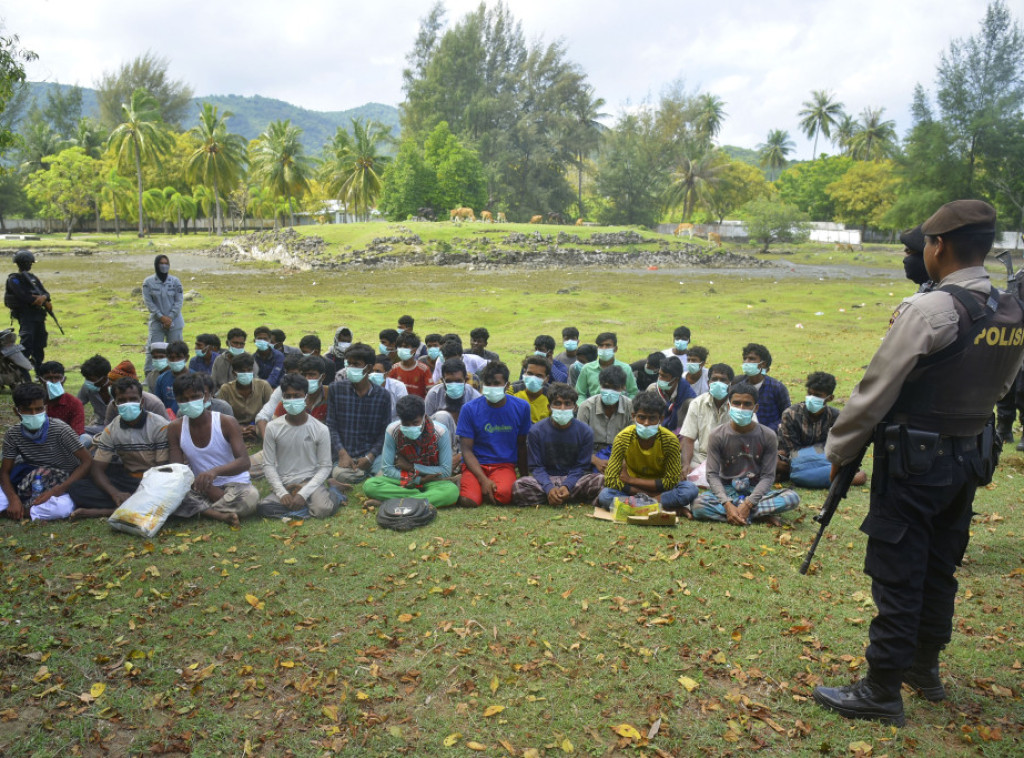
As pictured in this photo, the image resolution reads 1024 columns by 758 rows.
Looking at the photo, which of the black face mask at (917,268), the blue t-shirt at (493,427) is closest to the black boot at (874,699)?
the black face mask at (917,268)

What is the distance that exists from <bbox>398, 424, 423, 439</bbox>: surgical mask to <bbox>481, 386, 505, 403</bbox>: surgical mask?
0.81 metres

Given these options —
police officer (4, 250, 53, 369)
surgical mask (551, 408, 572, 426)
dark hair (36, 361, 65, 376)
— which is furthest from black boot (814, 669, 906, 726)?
police officer (4, 250, 53, 369)

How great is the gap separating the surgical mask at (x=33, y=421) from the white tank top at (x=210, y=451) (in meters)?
1.23

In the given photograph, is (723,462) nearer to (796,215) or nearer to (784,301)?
(784,301)

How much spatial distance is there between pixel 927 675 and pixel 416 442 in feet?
16.6

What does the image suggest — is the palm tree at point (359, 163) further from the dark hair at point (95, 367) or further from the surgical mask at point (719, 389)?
the surgical mask at point (719, 389)

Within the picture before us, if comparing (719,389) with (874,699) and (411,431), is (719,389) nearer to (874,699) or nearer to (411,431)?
(411,431)

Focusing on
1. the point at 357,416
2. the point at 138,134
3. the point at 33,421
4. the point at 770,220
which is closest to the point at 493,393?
the point at 357,416

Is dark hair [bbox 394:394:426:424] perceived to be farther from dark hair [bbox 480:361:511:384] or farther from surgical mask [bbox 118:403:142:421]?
surgical mask [bbox 118:403:142:421]

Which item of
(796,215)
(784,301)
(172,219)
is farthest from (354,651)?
(172,219)

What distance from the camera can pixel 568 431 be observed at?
25.6ft

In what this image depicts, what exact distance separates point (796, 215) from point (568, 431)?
6202 centimetres

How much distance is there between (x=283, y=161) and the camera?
205ft

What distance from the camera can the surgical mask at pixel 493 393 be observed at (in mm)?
7754
